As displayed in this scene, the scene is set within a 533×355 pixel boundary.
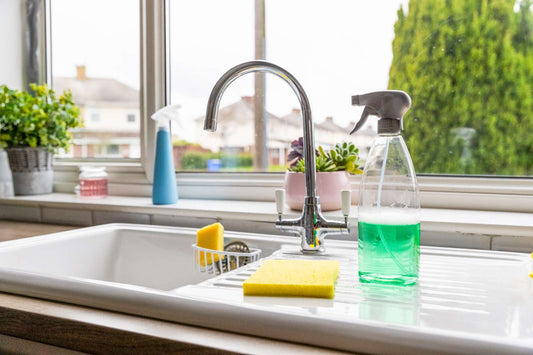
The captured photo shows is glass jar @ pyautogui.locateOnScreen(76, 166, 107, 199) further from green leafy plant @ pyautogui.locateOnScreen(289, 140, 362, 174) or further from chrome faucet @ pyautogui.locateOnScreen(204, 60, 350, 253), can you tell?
chrome faucet @ pyautogui.locateOnScreen(204, 60, 350, 253)

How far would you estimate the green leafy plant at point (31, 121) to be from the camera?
1.64 meters

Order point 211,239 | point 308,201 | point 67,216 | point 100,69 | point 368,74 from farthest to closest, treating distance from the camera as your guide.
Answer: point 100,69, point 67,216, point 368,74, point 211,239, point 308,201

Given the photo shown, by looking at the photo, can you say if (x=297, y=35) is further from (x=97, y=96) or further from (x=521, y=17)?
(x=97, y=96)

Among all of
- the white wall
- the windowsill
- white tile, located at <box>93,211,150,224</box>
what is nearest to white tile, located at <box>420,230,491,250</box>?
the windowsill

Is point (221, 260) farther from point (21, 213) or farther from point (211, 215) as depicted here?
point (21, 213)

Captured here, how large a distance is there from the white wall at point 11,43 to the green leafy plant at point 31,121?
0.27 m

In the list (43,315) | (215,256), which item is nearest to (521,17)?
(215,256)

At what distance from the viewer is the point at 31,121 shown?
1646mm

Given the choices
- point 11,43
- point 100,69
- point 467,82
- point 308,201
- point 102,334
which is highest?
point 11,43

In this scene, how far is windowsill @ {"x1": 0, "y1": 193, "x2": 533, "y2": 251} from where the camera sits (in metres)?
1.02

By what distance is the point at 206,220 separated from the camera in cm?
135

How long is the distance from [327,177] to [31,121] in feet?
3.45

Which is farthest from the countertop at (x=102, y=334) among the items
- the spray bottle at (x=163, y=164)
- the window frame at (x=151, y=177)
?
the window frame at (x=151, y=177)

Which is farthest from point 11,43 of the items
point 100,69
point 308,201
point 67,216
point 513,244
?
point 513,244
